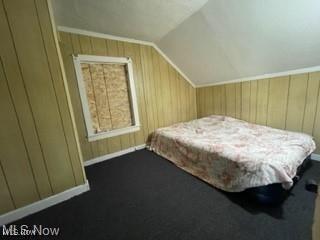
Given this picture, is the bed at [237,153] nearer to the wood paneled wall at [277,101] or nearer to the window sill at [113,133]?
the wood paneled wall at [277,101]

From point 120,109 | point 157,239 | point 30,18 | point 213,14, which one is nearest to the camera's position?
point 157,239

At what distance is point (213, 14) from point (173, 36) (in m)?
0.85

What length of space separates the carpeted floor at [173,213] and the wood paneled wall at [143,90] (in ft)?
3.23

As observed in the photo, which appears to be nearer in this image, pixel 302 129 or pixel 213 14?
pixel 213 14

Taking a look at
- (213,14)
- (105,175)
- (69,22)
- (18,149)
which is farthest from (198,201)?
(69,22)

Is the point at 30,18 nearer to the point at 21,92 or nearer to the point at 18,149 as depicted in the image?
the point at 21,92

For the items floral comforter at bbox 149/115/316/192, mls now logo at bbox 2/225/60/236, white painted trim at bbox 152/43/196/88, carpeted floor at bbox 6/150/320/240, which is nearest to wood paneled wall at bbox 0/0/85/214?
mls now logo at bbox 2/225/60/236

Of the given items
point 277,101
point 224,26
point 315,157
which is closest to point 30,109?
point 224,26

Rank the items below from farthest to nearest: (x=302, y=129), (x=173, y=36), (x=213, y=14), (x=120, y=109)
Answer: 1. (x=120, y=109)
2. (x=173, y=36)
3. (x=302, y=129)
4. (x=213, y=14)

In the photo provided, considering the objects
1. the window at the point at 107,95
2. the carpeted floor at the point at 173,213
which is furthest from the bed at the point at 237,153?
the window at the point at 107,95

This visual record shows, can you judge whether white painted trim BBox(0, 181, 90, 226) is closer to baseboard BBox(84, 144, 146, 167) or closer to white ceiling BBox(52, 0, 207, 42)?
baseboard BBox(84, 144, 146, 167)

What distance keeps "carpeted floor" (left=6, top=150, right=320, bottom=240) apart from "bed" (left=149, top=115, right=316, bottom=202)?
209mm

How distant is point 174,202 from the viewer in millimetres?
1671

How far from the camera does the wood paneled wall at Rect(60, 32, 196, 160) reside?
8.05ft
